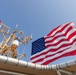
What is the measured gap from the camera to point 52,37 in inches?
356

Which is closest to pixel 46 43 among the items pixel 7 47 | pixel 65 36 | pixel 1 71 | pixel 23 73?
pixel 65 36

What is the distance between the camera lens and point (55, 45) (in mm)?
8555

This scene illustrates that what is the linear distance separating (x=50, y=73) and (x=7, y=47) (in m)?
8.33

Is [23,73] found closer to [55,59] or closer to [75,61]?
[55,59]

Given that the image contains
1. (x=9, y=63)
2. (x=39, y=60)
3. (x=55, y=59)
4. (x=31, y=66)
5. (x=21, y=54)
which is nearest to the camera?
(x=9, y=63)

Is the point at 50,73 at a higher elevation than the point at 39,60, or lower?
lower

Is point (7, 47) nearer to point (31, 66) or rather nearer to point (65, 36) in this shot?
point (65, 36)

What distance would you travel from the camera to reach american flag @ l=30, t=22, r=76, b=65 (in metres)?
Result: 7.94

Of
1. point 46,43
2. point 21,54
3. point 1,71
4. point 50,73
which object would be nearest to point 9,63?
point 1,71

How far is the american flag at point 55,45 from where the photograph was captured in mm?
7941

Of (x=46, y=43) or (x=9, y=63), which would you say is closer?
(x=9, y=63)

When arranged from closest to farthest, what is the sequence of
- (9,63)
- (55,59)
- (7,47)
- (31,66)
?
(9,63) → (31,66) → (55,59) → (7,47)

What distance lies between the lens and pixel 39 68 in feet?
22.0

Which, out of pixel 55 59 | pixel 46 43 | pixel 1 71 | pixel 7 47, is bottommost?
pixel 1 71
